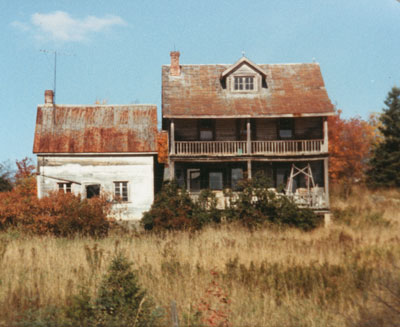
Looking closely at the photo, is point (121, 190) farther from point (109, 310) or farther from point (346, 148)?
point (346, 148)

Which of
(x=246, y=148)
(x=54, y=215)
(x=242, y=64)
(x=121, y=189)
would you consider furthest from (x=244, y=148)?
(x=54, y=215)

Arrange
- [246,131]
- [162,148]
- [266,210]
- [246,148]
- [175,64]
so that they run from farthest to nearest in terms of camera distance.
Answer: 1. [162,148]
2. [175,64]
3. [246,131]
4. [246,148]
5. [266,210]

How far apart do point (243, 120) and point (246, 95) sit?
5.10 ft

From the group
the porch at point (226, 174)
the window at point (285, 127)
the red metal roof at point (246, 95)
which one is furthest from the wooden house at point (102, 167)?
the window at point (285, 127)

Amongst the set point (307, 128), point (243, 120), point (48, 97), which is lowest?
point (307, 128)

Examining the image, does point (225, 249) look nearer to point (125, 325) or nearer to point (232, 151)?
point (125, 325)

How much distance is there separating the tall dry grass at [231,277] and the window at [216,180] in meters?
13.8

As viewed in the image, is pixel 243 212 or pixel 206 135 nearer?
pixel 243 212

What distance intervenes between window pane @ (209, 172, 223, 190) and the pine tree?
13948mm

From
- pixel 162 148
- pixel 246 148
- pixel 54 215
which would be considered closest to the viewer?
pixel 54 215

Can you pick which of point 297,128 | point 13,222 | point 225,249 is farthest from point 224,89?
Answer: point 225,249

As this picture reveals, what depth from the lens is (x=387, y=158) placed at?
35.7 metres

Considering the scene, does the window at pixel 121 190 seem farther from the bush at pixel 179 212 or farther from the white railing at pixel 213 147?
the white railing at pixel 213 147

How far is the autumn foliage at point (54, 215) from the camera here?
62.7 ft
